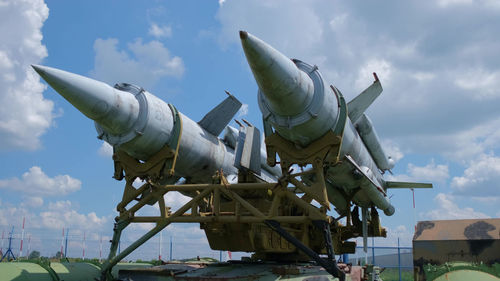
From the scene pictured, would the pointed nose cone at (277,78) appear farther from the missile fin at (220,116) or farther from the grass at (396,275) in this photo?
the grass at (396,275)

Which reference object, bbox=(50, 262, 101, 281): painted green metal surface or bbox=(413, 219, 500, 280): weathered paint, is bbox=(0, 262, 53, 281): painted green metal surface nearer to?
bbox=(50, 262, 101, 281): painted green metal surface

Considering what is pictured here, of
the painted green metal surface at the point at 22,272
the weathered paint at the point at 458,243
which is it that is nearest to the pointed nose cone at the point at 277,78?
the painted green metal surface at the point at 22,272

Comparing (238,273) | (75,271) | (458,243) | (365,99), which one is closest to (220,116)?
(365,99)

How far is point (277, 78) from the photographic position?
18.5 feet

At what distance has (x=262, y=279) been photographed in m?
5.76

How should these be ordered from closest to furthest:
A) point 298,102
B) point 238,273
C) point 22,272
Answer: point 298,102 < point 238,273 < point 22,272

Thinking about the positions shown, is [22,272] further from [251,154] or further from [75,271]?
[251,154]

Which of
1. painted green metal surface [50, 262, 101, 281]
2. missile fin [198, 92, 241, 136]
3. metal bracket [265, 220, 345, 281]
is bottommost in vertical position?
painted green metal surface [50, 262, 101, 281]

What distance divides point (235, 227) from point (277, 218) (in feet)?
2.77

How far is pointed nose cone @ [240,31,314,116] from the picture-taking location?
531 centimetres

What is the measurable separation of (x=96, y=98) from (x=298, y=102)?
272cm

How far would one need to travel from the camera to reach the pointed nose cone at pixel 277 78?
531cm

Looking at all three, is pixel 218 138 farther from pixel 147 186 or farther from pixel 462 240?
pixel 462 240

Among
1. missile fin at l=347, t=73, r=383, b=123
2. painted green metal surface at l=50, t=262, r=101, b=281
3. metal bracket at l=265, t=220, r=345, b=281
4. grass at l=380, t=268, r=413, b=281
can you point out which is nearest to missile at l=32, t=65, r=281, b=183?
metal bracket at l=265, t=220, r=345, b=281
